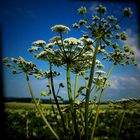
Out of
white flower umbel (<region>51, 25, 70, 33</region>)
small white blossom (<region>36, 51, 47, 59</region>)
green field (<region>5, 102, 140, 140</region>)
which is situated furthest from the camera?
green field (<region>5, 102, 140, 140</region>)

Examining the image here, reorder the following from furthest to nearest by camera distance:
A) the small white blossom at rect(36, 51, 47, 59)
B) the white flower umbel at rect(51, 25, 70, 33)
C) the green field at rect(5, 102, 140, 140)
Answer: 1. the green field at rect(5, 102, 140, 140)
2. the small white blossom at rect(36, 51, 47, 59)
3. the white flower umbel at rect(51, 25, 70, 33)

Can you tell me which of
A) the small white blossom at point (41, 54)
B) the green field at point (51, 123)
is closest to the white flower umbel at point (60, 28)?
the small white blossom at point (41, 54)

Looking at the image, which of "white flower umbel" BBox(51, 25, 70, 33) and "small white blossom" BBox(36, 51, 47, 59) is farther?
"small white blossom" BBox(36, 51, 47, 59)

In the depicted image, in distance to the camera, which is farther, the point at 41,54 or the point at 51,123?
the point at 51,123

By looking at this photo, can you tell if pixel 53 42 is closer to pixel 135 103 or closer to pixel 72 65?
pixel 72 65

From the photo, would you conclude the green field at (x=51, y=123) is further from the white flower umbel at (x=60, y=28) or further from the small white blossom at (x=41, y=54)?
the white flower umbel at (x=60, y=28)

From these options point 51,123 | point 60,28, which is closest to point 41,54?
point 60,28

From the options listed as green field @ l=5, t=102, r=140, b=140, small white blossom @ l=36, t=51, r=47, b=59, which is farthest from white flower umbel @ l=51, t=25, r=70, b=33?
green field @ l=5, t=102, r=140, b=140

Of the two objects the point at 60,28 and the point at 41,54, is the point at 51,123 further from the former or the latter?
the point at 60,28

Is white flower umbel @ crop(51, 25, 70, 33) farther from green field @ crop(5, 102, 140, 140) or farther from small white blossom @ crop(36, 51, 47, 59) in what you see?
green field @ crop(5, 102, 140, 140)
